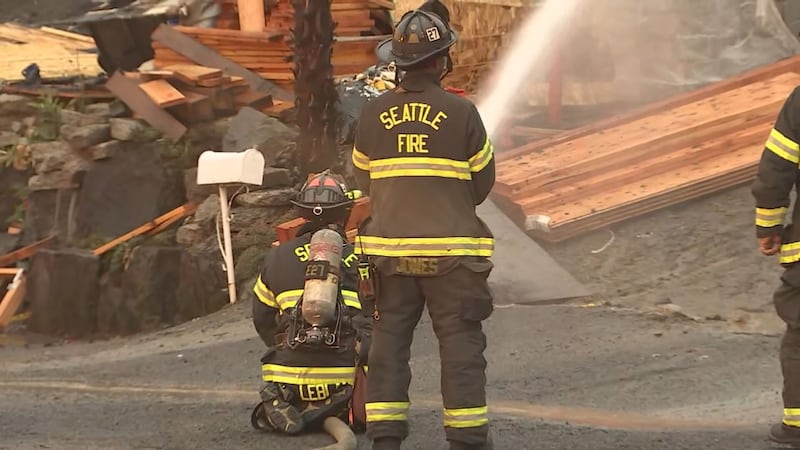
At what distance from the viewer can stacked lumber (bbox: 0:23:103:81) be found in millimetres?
13773

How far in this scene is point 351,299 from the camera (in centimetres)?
529

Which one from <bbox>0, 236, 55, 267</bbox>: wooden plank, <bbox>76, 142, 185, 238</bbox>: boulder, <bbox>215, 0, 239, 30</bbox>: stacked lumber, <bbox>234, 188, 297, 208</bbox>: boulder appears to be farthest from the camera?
<bbox>215, 0, 239, 30</bbox>: stacked lumber

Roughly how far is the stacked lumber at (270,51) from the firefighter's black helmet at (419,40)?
25.2 ft

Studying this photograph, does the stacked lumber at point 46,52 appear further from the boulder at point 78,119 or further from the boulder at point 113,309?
the boulder at point 113,309

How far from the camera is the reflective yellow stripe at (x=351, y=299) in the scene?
527 centimetres

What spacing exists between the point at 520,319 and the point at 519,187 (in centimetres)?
177

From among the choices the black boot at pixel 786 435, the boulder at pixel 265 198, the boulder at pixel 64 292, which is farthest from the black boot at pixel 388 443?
the boulder at pixel 64 292

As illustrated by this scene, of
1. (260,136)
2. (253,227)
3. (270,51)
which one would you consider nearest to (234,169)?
(253,227)

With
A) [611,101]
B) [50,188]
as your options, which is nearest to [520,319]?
[611,101]

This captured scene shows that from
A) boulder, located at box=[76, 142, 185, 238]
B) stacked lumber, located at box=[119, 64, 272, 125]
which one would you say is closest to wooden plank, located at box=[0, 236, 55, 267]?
boulder, located at box=[76, 142, 185, 238]

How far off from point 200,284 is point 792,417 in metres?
6.43

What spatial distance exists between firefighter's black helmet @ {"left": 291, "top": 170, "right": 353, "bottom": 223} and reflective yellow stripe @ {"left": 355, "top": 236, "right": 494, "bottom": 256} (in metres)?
0.76

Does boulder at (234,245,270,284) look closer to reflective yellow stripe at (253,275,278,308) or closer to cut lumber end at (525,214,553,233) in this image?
cut lumber end at (525,214,553,233)

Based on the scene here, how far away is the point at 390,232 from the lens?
14.8 feet
